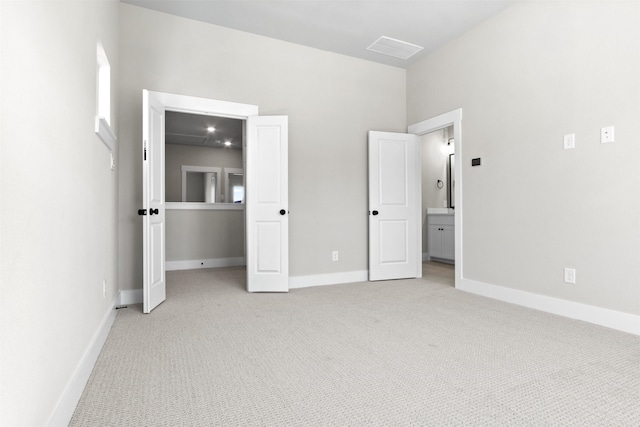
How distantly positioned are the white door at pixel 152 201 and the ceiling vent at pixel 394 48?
257 centimetres

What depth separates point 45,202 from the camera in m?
1.25

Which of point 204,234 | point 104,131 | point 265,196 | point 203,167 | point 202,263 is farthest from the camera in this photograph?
point 203,167

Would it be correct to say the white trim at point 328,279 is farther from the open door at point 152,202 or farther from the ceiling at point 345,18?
the ceiling at point 345,18

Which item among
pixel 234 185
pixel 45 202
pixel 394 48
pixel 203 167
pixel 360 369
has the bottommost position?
pixel 360 369

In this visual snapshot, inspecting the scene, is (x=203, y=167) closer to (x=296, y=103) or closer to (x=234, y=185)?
(x=234, y=185)

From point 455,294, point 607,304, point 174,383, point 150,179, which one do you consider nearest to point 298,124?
point 150,179

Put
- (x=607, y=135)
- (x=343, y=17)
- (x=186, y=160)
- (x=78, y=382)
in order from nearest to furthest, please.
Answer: (x=78, y=382)
(x=607, y=135)
(x=343, y=17)
(x=186, y=160)

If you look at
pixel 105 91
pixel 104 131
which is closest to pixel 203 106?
pixel 105 91

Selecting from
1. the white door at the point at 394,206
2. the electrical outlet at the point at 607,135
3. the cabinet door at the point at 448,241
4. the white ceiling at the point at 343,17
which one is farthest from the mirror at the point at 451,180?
the electrical outlet at the point at 607,135

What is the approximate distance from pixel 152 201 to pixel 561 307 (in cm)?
374

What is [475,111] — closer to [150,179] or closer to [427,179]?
[427,179]

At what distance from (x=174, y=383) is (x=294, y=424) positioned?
717 millimetres

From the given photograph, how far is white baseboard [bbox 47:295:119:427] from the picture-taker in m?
1.34

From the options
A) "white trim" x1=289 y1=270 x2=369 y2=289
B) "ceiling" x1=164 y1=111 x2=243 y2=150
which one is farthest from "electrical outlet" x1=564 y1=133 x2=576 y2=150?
"ceiling" x1=164 y1=111 x2=243 y2=150
